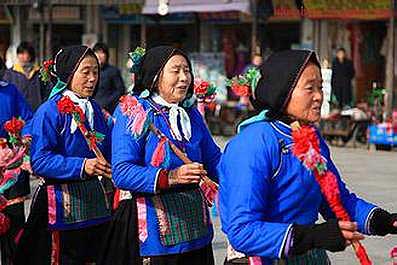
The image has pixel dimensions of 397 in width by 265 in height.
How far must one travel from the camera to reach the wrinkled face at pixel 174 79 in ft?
16.1

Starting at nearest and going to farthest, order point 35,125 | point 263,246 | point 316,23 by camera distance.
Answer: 1. point 263,246
2. point 35,125
3. point 316,23

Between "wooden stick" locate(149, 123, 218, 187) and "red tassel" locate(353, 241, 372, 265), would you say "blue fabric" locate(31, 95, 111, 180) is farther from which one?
"red tassel" locate(353, 241, 372, 265)

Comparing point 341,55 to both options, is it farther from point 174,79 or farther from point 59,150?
point 174,79

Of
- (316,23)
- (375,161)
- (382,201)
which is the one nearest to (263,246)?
(382,201)

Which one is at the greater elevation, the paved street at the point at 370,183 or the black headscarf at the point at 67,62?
the black headscarf at the point at 67,62

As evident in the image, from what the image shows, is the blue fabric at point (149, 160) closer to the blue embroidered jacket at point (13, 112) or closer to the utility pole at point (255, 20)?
the blue embroidered jacket at point (13, 112)

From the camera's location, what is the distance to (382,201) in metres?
10.3

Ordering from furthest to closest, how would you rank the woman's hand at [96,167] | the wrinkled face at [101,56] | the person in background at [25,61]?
the person in background at [25,61] → the wrinkled face at [101,56] → the woman's hand at [96,167]

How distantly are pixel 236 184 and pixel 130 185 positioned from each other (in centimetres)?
133

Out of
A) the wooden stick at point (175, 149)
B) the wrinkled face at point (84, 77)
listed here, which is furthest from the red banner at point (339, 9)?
the wooden stick at point (175, 149)

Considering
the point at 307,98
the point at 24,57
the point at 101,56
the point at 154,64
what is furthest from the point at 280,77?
the point at 24,57

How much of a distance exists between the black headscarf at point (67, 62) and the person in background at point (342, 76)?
39.8 feet

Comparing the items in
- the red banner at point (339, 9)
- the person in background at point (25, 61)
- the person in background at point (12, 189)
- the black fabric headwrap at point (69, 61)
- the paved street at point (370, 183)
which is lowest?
the paved street at point (370, 183)

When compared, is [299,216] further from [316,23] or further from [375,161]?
[316,23]
